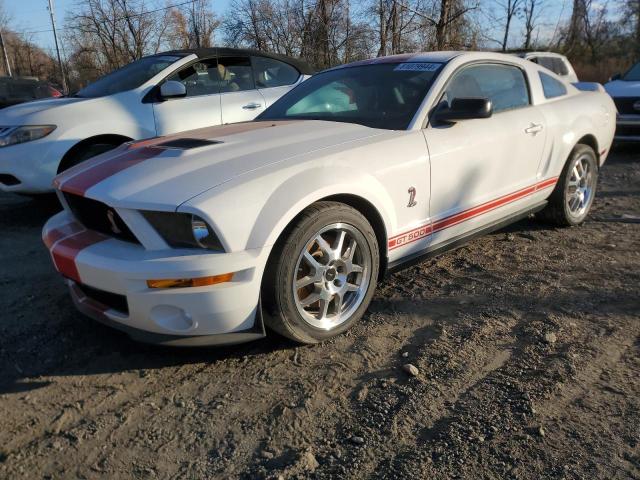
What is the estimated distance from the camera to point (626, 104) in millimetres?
8555

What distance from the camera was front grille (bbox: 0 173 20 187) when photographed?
191 inches

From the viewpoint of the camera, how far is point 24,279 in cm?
373

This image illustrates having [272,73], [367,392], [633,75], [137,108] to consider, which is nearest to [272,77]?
[272,73]

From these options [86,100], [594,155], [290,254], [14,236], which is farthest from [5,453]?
[594,155]

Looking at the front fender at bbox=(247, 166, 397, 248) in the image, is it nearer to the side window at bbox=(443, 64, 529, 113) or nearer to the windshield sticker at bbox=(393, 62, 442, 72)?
the side window at bbox=(443, 64, 529, 113)

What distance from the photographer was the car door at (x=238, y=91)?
235 inches

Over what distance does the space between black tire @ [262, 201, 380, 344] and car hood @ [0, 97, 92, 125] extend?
3613 millimetres

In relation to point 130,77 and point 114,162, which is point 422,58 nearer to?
point 114,162

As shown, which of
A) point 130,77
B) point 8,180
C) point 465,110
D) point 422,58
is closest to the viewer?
point 465,110

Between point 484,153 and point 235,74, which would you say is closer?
point 484,153

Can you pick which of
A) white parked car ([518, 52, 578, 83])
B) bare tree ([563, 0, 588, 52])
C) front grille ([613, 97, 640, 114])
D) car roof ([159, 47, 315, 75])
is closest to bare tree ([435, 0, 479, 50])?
white parked car ([518, 52, 578, 83])

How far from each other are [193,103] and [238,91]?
2.13 feet

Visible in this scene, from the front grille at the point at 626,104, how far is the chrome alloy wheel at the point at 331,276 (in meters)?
7.56

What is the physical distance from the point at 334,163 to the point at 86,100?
3.54m
